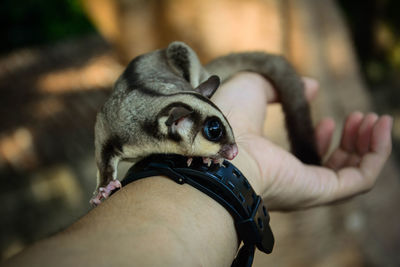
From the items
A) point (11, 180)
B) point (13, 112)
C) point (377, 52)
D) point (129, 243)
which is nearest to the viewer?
point (129, 243)

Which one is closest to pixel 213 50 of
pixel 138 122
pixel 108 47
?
pixel 138 122

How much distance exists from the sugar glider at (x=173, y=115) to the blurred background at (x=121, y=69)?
0.81m

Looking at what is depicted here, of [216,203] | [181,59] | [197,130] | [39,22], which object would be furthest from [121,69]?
[39,22]

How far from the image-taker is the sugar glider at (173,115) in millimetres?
1612

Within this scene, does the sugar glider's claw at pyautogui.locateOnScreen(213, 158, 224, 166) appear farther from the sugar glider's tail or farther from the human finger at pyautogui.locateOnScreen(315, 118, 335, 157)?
the human finger at pyautogui.locateOnScreen(315, 118, 335, 157)

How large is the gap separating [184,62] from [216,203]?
108 centimetres

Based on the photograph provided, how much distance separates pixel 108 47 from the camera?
220 inches

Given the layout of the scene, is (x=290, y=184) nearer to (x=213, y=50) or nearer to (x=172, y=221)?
(x=172, y=221)

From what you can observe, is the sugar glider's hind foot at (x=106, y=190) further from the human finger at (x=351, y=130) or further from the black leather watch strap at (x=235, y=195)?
the human finger at (x=351, y=130)

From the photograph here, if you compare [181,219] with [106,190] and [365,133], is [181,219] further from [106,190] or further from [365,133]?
[365,133]

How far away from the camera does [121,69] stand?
4246 mm

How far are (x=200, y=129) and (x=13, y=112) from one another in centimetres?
329

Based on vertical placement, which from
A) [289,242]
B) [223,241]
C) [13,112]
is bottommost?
[289,242]

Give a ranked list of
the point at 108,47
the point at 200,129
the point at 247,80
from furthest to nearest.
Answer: the point at 108,47 → the point at 247,80 → the point at 200,129
